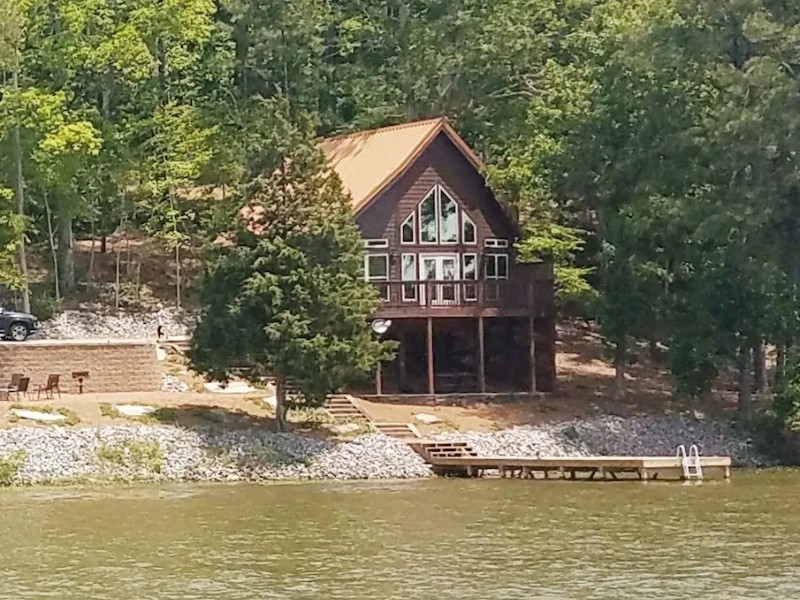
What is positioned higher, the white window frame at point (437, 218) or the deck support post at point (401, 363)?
the white window frame at point (437, 218)

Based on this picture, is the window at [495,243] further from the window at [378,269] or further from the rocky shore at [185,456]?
the rocky shore at [185,456]

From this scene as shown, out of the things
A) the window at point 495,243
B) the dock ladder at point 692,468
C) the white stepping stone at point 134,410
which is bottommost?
the dock ladder at point 692,468

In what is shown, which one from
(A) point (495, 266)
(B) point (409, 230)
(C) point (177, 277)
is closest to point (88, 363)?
(B) point (409, 230)

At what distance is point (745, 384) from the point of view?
148ft

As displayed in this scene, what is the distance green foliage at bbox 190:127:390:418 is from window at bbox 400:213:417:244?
742 centimetres

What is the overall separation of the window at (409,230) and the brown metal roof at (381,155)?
143 cm

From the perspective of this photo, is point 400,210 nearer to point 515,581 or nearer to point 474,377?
point 474,377

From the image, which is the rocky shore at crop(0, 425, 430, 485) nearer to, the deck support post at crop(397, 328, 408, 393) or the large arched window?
the deck support post at crop(397, 328, 408, 393)

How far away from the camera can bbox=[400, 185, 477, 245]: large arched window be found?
156ft

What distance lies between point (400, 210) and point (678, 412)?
9.40 metres

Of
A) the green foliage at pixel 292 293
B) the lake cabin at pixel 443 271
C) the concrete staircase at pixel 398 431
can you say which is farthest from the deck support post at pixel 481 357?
the green foliage at pixel 292 293

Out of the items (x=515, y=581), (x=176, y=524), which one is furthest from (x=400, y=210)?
(x=515, y=581)

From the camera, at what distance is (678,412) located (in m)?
46.0

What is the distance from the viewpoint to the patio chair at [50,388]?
131 ft
